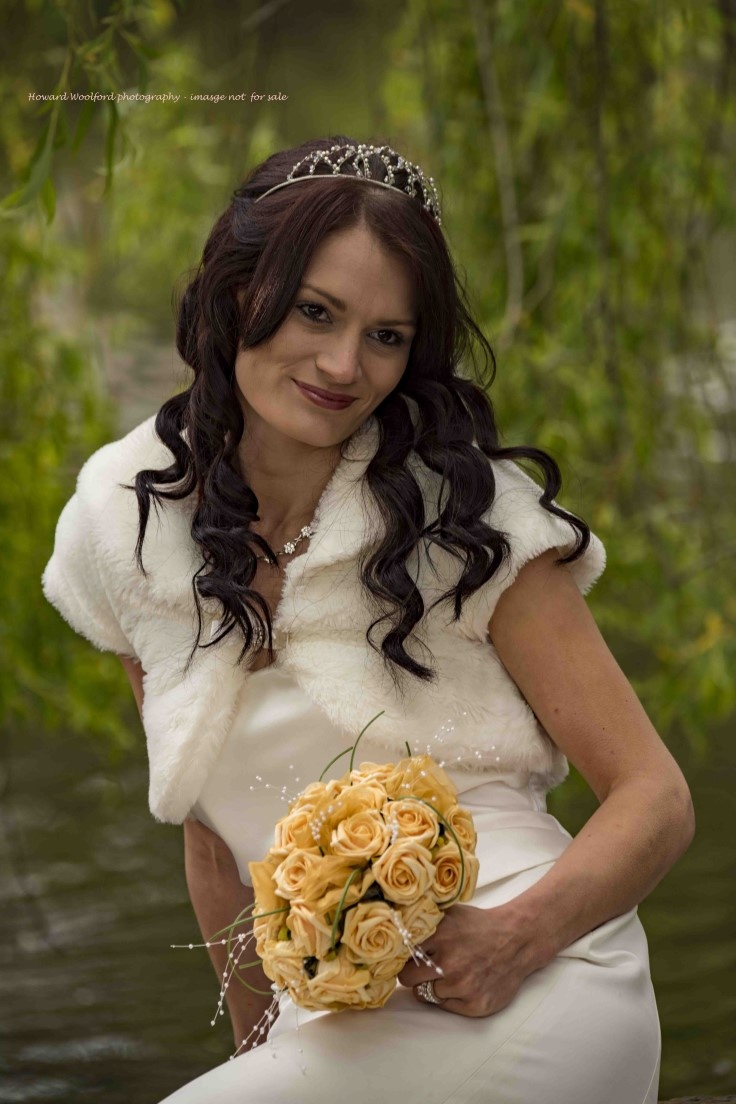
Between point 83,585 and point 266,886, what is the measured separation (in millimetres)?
729

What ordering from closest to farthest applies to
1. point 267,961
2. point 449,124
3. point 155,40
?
point 267,961
point 449,124
point 155,40

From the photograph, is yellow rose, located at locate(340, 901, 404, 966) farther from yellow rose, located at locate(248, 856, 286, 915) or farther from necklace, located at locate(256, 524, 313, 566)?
necklace, located at locate(256, 524, 313, 566)

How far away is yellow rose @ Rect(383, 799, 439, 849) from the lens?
1.55 metres

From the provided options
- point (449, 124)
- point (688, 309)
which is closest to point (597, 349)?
point (688, 309)

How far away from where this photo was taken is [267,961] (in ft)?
5.24

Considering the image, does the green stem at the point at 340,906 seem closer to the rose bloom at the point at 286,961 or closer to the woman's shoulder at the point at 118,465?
the rose bloom at the point at 286,961

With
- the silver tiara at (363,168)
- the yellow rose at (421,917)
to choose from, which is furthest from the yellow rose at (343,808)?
the silver tiara at (363,168)

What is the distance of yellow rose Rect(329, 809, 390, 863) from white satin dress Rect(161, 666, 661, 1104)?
0.28 meters

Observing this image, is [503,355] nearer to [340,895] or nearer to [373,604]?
[373,604]

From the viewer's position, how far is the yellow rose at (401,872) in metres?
1.52

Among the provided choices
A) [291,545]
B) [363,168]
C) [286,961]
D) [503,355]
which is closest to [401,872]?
[286,961]

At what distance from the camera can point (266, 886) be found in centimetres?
160

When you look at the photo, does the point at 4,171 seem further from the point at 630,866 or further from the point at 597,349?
the point at 630,866

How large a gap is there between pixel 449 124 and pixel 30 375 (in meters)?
1.17
